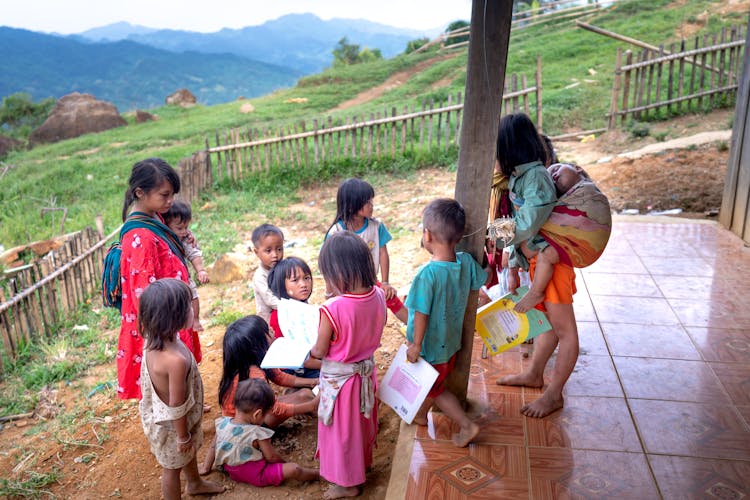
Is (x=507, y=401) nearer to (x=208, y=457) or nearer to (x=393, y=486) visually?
(x=393, y=486)

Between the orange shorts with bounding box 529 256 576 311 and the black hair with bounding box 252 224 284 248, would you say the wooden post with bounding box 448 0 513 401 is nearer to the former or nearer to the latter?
the orange shorts with bounding box 529 256 576 311

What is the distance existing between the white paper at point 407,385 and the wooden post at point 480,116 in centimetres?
35

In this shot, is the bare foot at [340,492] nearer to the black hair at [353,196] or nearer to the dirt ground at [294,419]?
the dirt ground at [294,419]

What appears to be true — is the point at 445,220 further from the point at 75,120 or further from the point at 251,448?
the point at 75,120

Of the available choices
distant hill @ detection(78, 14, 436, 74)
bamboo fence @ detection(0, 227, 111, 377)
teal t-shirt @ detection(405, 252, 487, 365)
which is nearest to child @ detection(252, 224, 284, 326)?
teal t-shirt @ detection(405, 252, 487, 365)

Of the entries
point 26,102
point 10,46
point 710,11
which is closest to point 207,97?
point 10,46

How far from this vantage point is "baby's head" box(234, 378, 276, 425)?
287 cm

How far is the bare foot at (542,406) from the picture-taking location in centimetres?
280

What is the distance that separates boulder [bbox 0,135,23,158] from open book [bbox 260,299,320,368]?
20.4m

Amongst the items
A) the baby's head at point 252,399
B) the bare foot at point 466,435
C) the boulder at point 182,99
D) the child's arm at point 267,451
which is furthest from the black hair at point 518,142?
the boulder at point 182,99

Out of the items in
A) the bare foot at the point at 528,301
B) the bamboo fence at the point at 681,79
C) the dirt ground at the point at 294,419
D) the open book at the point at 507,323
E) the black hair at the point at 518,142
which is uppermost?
the bamboo fence at the point at 681,79

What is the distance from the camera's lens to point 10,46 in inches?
3602

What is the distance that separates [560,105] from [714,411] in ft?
33.7

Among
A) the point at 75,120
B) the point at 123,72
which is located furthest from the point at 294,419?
the point at 123,72
